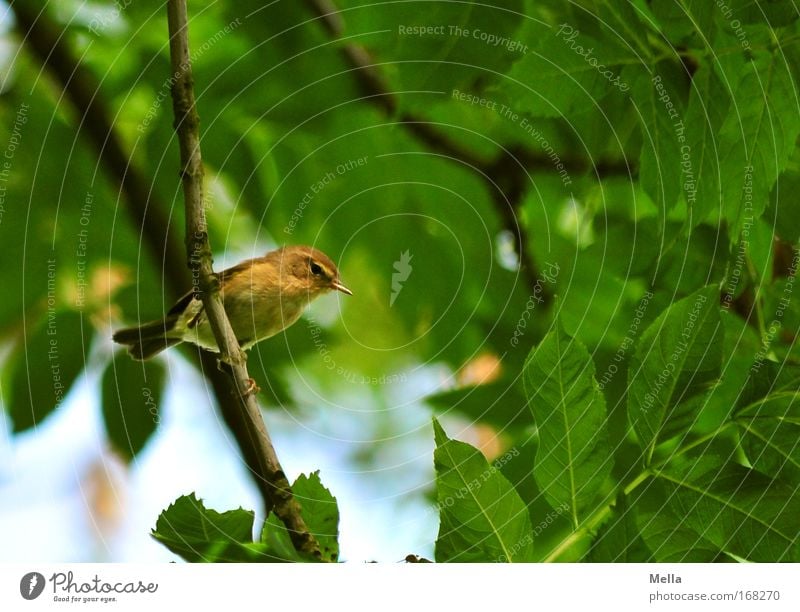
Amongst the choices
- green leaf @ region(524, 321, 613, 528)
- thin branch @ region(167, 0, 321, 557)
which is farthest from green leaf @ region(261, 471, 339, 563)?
green leaf @ region(524, 321, 613, 528)

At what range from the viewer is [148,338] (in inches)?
69.6

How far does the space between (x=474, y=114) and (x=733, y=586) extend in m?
0.99

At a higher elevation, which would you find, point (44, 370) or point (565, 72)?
point (565, 72)

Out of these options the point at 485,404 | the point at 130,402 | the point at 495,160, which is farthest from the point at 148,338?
the point at 495,160

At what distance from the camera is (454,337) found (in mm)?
1752

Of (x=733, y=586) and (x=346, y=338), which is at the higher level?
(x=346, y=338)

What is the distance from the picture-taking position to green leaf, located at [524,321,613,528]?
1097 mm

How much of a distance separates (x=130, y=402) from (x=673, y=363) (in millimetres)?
1025

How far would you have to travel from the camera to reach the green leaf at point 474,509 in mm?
1067

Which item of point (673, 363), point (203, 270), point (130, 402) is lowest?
point (673, 363)

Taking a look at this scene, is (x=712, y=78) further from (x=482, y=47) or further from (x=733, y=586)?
(x=733, y=586)

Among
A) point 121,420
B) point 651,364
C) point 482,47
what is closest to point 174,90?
point 482,47

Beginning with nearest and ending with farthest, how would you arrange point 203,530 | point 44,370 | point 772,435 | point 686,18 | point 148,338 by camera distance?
point 203,530 → point 772,435 → point 686,18 → point 44,370 → point 148,338

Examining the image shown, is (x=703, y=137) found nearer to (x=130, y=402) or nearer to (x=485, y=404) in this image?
(x=485, y=404)
